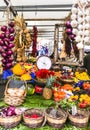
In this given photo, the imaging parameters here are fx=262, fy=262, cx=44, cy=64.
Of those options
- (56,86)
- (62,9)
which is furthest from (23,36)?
(62,9)

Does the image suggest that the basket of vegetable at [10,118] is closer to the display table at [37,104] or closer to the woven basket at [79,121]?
the display table at [37,104]

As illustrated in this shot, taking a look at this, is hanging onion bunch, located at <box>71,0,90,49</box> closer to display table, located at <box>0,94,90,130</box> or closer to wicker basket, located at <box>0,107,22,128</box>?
display table, located at <box>0,94,90,130</box>

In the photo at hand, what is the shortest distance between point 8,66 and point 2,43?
0.32 metres

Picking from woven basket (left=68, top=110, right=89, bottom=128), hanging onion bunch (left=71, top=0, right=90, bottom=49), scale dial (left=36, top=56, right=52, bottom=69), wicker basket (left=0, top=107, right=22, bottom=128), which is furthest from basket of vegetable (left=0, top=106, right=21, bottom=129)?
scale dial (left=36, top=56, right=52, bottom=69)

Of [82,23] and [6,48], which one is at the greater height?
[82,23]

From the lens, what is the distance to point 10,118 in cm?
211

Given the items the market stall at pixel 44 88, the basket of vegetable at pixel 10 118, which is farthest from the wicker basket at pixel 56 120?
the basket of vegetable at pixel 10 118

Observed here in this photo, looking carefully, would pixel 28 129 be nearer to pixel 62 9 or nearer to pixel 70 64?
pixel 70 64

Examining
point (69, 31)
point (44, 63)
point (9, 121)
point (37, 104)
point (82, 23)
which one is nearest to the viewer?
point (9, 121)

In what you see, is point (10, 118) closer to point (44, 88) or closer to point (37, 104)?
point (37, 104)

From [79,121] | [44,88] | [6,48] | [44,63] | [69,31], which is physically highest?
[69,31]

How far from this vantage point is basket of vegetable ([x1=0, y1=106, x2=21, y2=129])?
211cm

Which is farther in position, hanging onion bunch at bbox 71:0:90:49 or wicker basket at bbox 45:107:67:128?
hanging onion bunch at bbox 71:0:90:49

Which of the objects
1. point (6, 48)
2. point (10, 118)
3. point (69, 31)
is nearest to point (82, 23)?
point (69, 31)
